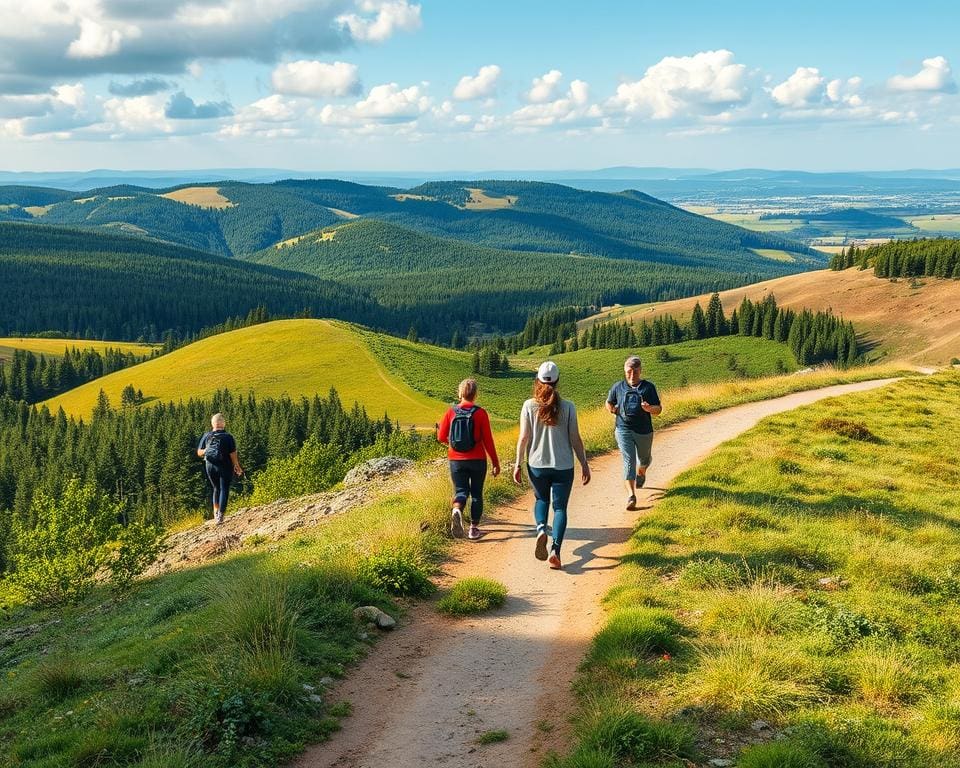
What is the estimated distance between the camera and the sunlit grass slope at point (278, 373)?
4951 inches

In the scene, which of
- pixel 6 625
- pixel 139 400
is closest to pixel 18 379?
pixel 139 400

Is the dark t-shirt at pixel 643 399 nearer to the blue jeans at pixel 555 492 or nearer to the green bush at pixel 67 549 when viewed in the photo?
the blue jeans at pixel 555 492

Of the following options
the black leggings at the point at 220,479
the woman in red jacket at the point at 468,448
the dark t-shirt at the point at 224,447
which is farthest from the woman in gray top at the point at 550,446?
the black leggings at the point at 220,479

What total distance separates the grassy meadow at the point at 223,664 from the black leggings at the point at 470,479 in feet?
2.70

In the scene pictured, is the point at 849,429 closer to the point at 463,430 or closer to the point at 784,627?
the point at 463,430

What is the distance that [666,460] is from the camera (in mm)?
19297

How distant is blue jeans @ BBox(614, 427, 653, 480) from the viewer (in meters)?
14.9

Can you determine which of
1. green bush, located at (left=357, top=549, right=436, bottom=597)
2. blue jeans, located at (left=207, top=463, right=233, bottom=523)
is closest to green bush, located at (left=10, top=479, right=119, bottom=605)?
blue jeans, located at (left=207, top=463, right=233, bottom=523)

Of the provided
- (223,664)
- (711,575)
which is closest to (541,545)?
(711,575)

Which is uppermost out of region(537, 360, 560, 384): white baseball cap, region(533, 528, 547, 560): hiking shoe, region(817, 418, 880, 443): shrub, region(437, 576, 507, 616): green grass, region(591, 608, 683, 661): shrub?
region(537, 360, 560, 384): white baseball cap

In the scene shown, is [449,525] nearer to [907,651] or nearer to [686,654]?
[686,654]

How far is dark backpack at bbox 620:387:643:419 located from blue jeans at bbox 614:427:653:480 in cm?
35

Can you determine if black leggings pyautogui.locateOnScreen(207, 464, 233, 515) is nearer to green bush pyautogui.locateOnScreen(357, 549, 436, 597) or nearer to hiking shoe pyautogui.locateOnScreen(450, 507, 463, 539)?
hiking shoe pyautogui.locateOnScreen(450, 507, 463, 539)

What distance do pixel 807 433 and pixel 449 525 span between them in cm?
1187
